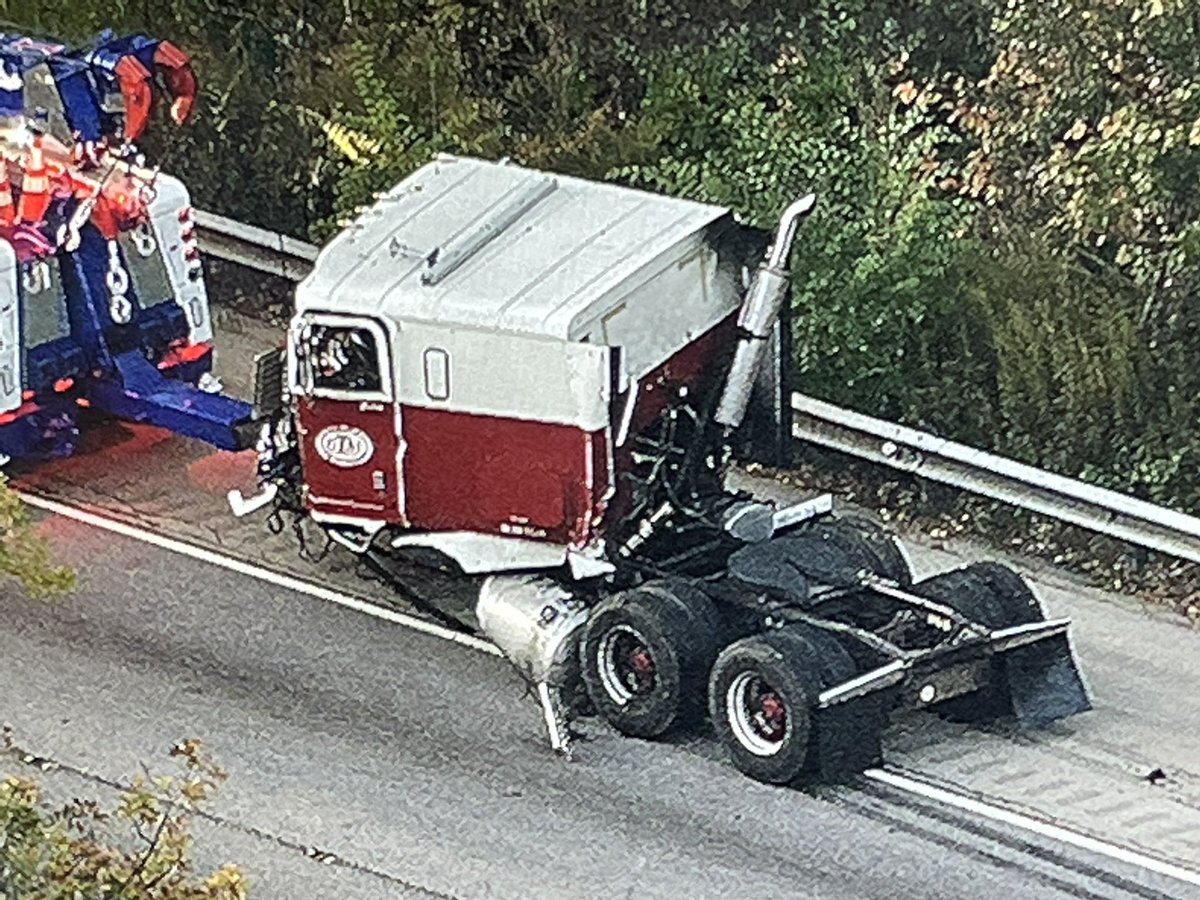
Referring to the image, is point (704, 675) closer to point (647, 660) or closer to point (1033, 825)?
point (647, 660)

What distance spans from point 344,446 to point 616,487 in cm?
166

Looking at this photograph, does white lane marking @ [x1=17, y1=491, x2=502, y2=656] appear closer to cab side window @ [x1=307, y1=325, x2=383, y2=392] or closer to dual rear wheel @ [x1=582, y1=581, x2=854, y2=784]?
dual rear wheel @ [x1=582, y1=581, x2=854, y2=784]

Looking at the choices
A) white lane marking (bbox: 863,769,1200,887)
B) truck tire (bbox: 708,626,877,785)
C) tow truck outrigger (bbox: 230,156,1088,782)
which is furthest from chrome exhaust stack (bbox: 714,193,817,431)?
white lane marking (bbox: 863,769,1200,887)

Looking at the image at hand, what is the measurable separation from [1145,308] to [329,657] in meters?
5.79

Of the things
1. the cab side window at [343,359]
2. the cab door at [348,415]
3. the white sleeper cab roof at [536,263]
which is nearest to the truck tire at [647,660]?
the white sleeper cab roof at [536,263]

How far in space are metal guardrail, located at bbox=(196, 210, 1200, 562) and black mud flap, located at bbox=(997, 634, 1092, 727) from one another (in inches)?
69.4

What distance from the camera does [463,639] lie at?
14.7 metres

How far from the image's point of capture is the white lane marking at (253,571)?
14797 millimetres

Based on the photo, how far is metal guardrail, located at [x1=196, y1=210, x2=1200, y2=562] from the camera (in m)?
14.9

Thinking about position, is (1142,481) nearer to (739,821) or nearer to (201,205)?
(739,821)

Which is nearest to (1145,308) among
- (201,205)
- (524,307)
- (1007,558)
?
(1007,558)

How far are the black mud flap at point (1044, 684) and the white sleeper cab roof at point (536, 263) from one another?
8.69 feet

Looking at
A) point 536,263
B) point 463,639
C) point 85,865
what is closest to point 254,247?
point 463,639

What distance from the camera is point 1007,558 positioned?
51.5ft
